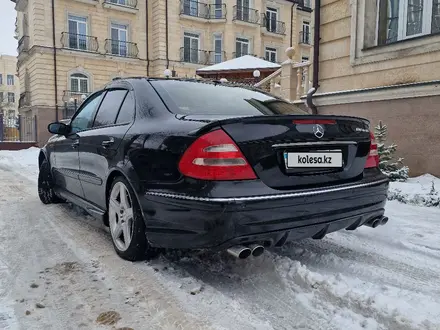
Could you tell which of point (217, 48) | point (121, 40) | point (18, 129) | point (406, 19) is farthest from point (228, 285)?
point (217, 48)

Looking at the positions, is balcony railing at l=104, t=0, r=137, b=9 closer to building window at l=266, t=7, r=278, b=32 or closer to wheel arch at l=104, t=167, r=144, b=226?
building window at l=266, t=7, r=278, b=32

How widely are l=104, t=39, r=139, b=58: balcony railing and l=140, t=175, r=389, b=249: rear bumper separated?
26366 millimetres

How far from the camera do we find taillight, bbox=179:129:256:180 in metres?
2.16

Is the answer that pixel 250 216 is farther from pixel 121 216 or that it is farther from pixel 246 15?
pixel 246 15

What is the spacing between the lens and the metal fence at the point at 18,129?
20.8 meters

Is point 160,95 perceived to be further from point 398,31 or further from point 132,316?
point 398,31

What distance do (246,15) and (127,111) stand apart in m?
29.6

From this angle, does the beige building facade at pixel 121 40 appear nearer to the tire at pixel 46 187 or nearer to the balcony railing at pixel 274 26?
the balcony railing at pixel 274 26

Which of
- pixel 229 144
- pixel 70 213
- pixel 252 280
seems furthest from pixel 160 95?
pixel 70 213

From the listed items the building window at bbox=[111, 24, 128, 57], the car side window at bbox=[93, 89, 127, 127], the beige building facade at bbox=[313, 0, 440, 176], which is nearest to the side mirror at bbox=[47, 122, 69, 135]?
the car side window at bbox=[93, 89, 127, 127]

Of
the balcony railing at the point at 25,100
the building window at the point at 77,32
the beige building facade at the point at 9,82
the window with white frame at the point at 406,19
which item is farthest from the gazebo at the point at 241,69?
the beige building facade at the point at 9,82

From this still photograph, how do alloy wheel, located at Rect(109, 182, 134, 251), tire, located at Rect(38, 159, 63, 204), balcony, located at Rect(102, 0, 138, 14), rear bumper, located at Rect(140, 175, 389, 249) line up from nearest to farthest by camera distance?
rear bumper, located at Rect(140, 175, 389, 249), alloy wheel, located at Rect(109, 182, 134, 251), tire, located at Rect(38, 159, 63, 204), balcony, located at Rect(102, 0, 138, 14)

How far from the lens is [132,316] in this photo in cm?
206

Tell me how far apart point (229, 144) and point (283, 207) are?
48 centimetres
